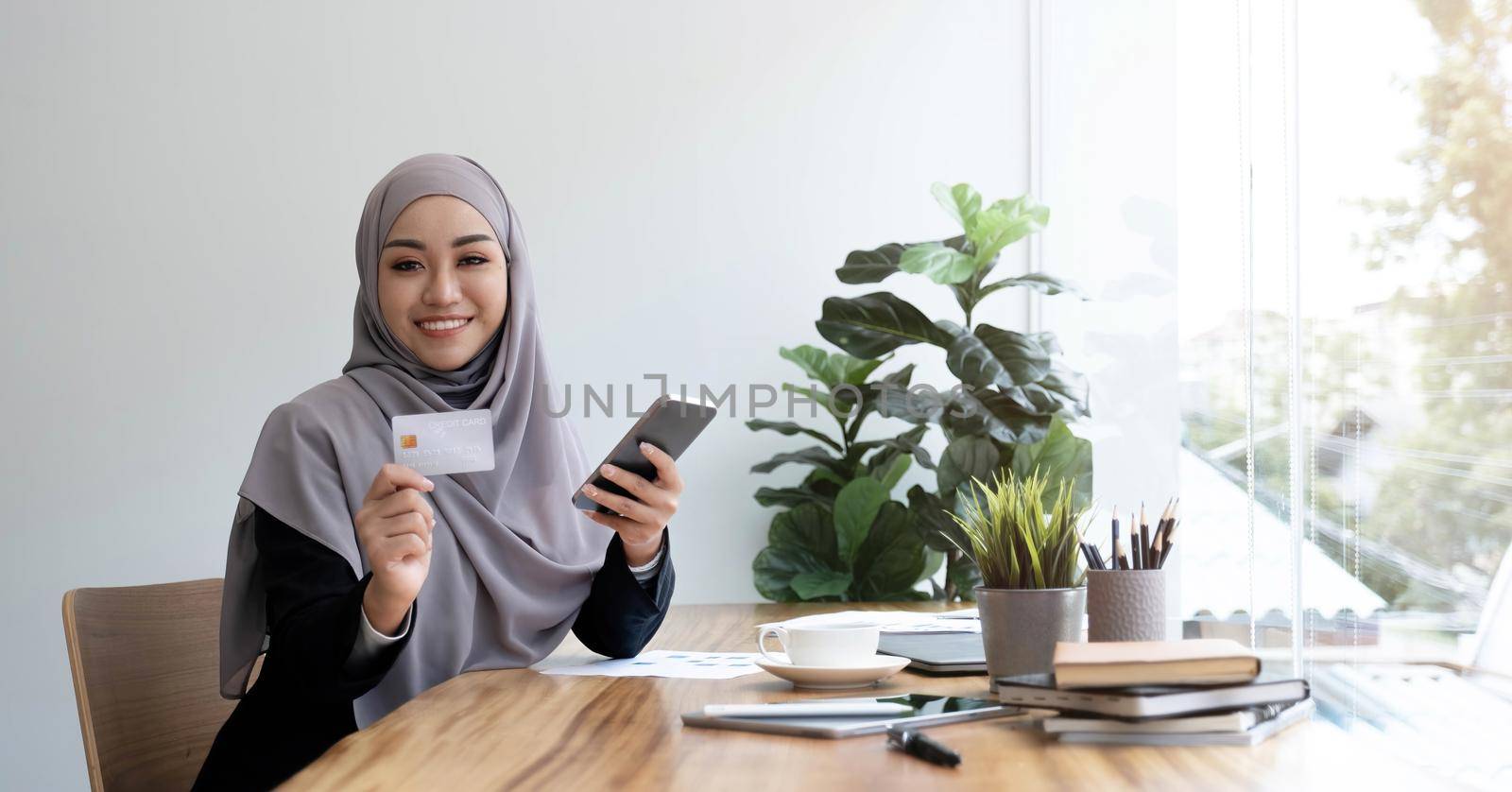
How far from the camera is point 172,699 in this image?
5.34 feet

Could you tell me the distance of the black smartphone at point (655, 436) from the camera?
1.37 metres

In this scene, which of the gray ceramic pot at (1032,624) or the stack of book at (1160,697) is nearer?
the stack of book at (1160,697)

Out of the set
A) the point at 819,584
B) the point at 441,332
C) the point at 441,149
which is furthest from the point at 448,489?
the point at 441,149

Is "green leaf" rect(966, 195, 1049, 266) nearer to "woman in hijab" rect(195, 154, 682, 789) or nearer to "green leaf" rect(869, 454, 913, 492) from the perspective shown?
"green leaf" rect(869, 454, 913, 492)

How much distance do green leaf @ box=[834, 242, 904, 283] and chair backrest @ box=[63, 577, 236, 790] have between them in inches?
56.6

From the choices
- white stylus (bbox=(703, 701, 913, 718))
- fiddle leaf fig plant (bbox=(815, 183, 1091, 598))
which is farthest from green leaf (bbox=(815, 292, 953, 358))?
white stylus (bbox=(703, 701, 913, 718))

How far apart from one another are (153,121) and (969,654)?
2648 millimetres

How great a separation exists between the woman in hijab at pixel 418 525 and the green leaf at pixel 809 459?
910 millimetres

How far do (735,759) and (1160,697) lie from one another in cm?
32

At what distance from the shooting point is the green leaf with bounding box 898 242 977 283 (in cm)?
253

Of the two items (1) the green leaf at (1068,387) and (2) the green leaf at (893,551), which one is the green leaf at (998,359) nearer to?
(1) the green leaf at (1068,387)

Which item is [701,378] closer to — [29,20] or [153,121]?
[153,121]

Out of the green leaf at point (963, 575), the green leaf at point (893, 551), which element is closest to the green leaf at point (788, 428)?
the green leaf at point (893, 551)

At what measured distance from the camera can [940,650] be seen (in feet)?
4.75
